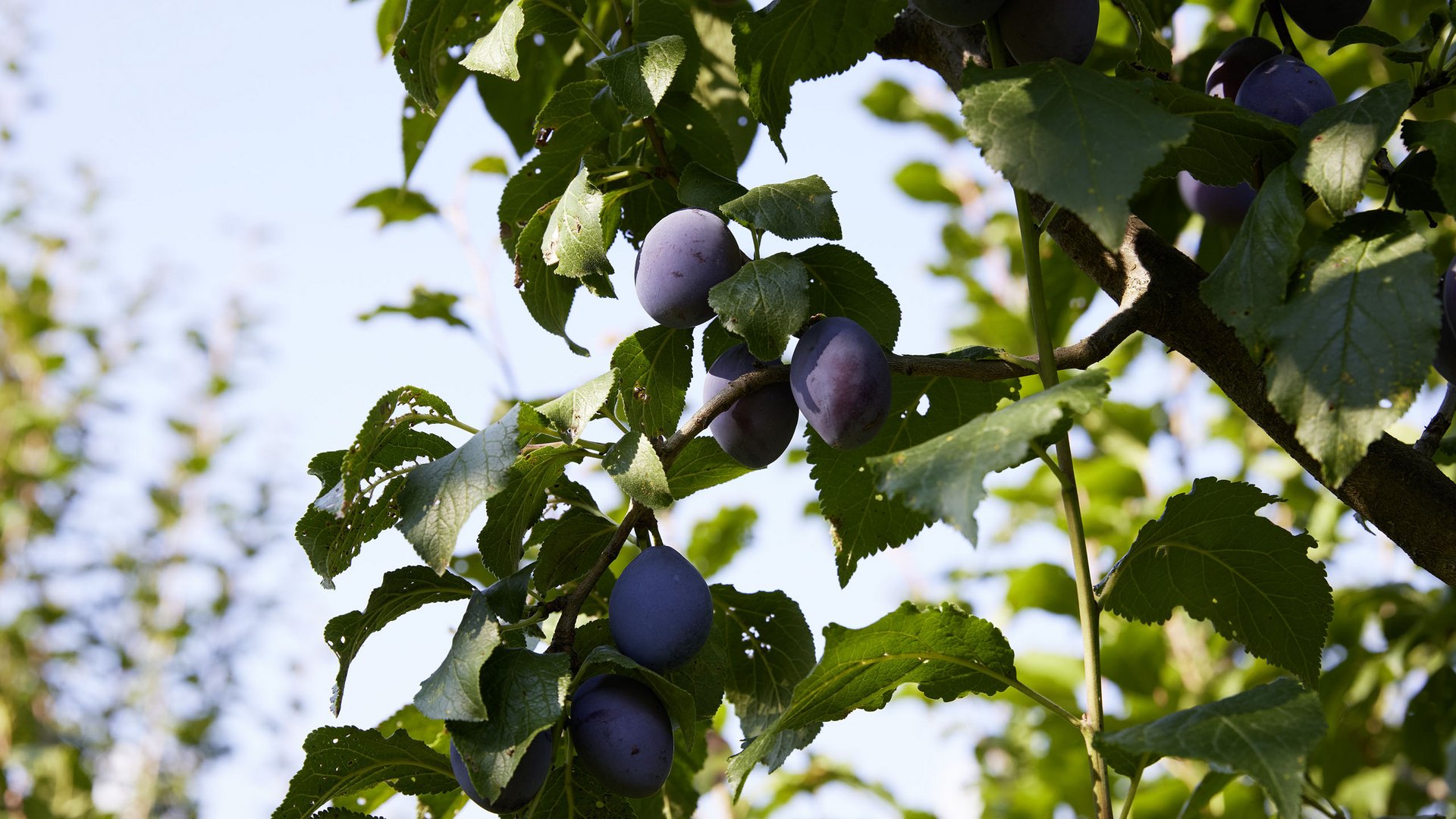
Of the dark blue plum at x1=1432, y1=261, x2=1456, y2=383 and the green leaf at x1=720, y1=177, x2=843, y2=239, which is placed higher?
the green leaf at x1=720, y1=177, x2=843, y2=239

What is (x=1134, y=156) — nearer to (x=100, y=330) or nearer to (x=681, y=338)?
(x=681, y=338)

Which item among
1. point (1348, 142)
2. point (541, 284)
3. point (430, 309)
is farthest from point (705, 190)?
point (430, 309)

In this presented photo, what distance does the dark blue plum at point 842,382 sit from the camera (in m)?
0.69

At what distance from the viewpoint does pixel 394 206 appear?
2193 millimetres

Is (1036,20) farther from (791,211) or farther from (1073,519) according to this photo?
(1073,519)

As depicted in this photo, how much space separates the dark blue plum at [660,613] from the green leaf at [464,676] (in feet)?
0.30

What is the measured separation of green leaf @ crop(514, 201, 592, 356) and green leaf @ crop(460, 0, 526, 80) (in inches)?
4.5

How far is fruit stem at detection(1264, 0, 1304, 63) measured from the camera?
2.74ft

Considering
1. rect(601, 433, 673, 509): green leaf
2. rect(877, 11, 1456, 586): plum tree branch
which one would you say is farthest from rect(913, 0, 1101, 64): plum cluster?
rect(601, 433, 673, 509): green leaf

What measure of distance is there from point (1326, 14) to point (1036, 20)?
0.28 metres

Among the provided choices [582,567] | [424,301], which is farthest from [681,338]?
[424,301]

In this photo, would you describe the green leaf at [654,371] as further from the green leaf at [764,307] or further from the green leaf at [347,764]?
the green leaf at [347,764]

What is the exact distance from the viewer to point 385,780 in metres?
0.79

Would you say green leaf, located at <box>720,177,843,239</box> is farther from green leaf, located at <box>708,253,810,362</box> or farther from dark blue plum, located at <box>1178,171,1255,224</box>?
dark blue plum, located at <box>1178,171,1255,224</box>
